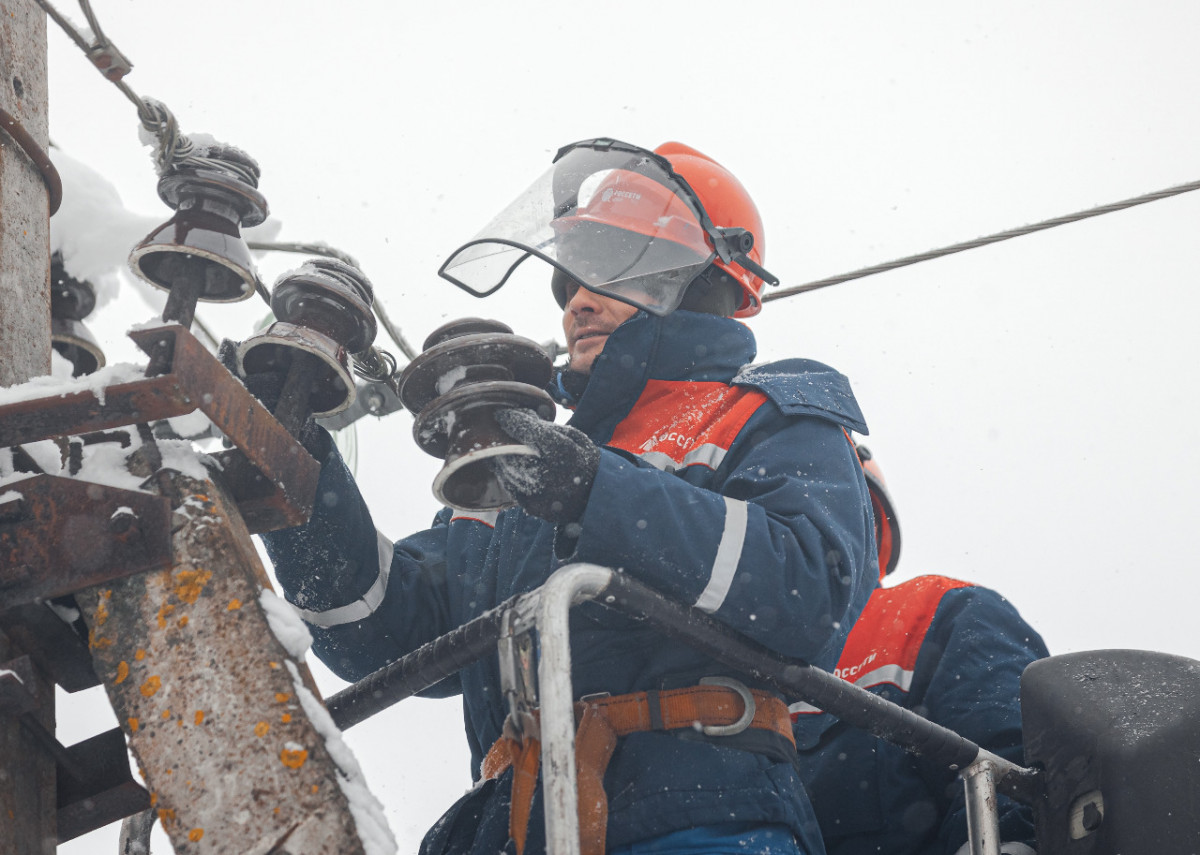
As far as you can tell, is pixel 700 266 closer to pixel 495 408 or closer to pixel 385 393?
pixel 495 408

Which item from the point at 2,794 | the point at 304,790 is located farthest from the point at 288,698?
the point at 2,794

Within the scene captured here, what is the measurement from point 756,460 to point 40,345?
1.44m

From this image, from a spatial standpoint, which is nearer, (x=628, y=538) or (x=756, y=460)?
(x=628, y=538)

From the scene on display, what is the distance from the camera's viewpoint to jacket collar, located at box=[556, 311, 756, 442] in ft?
9.12

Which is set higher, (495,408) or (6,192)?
(6,192)

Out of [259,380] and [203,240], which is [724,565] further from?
[203,240]

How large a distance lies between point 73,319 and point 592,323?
1336 millimetres

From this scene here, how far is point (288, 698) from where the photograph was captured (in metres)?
1.47

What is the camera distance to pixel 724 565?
2066 millimetres

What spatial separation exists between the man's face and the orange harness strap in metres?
1.09

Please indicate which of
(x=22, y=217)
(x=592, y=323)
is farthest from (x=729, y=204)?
(x=22, y=217)

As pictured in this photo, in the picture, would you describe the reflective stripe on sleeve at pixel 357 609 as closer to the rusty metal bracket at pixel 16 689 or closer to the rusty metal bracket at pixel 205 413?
the rusty metal bracket at pixel 205 413

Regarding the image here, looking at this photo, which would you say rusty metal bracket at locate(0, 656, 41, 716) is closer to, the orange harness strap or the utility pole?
the utility pole

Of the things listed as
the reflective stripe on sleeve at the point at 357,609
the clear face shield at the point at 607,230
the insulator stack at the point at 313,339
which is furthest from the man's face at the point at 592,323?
the insulator stack at the point at 313,339
